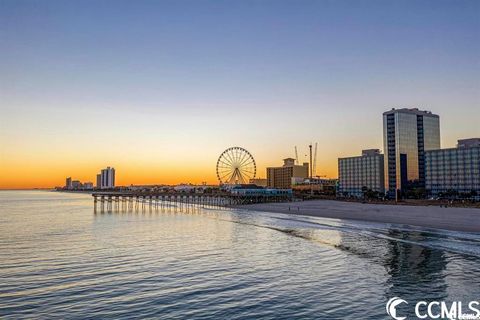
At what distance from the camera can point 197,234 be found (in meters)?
47.0

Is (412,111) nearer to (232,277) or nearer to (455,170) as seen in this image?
(455,170)

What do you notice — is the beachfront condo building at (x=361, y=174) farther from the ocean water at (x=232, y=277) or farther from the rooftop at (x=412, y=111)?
the ocean water at (x=232, y=277)

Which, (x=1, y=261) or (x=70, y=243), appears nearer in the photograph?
(x=1, y=261)

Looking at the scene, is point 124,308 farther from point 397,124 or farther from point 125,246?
point 397,124

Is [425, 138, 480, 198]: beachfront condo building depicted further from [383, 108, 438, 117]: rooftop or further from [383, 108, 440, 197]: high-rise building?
[383, 108, 438, 117]: rooftop

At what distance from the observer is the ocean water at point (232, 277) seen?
17422 millimetres

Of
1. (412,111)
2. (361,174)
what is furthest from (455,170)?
(361,174)

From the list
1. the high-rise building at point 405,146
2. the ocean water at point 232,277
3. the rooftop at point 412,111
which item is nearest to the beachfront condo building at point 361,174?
the high-rise building at point 405,146

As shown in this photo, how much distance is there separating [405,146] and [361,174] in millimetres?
26543

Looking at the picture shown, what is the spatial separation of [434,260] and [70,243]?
34.4 metres

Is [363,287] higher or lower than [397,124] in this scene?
lower

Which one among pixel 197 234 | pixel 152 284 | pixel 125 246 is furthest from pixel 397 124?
pixel 152 284

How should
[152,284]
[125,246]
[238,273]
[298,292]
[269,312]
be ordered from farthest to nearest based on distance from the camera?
[125,246] < [238,273] < [152,284] < [298,292] < [269,312]

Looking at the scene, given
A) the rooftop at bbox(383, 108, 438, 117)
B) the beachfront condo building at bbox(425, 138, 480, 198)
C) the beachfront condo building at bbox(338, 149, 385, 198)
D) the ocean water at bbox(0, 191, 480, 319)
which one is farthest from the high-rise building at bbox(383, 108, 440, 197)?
the ocean water at bbox(0, 191, 480, 319)
